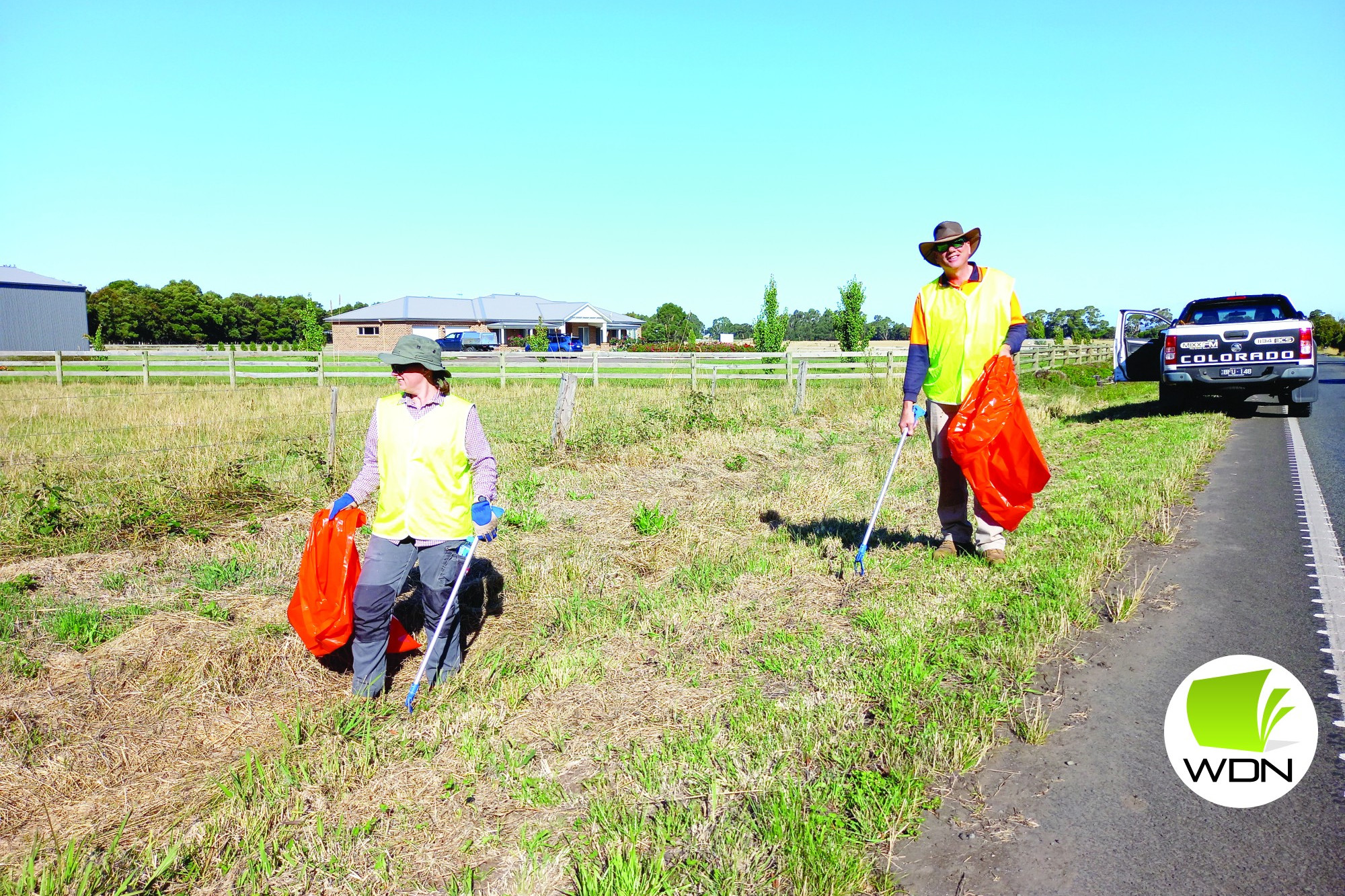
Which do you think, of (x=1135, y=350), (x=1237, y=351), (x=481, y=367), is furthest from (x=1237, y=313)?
(x=481, y=367)

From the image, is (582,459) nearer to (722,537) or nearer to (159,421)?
(722,537)

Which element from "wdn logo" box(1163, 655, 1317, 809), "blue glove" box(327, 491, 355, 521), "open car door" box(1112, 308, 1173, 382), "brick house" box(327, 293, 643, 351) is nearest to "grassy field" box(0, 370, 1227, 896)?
"wdn logo" box(1163, 655, 1317, 809)

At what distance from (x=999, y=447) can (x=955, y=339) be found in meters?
0.74

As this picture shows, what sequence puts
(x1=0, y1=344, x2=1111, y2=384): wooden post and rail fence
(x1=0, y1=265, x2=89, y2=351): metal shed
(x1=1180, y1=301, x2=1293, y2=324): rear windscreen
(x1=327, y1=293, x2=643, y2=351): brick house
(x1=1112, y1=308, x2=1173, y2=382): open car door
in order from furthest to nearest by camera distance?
(x1=327, y1=293, x2=643, y2=351): brick house < (x1=0, y1=265, x2=89, y2=351): metal shed < (x1=0, y1=344, x2=1111, y2=384): wooden post and rail fence < (x1=1112, y1=308, x2=1173, y2=382): open car door < (x1=1180, y1=301, x2=1293, y2=324): rear windscreen

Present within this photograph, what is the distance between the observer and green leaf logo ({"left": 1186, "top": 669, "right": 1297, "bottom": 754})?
3366 millimetres

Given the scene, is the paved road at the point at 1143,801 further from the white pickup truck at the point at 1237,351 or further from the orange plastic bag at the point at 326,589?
the white pickup truck at the point at 1237,351

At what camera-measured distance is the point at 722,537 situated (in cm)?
675

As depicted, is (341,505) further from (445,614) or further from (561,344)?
(561,344)

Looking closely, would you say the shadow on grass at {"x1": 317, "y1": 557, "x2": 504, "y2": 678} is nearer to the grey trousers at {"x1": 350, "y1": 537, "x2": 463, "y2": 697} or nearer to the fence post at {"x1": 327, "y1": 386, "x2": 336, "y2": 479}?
the grey trousers at {"x1": 350, "y1": 537, "x2": 463, "y2": 697}

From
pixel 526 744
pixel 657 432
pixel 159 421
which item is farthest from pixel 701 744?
pixel 159 421

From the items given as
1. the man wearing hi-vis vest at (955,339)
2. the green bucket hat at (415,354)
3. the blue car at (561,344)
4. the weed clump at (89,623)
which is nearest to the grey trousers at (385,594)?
the green bucket hat at (415,354)

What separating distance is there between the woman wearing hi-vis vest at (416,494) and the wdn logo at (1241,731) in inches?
123

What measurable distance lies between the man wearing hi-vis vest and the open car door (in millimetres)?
10308

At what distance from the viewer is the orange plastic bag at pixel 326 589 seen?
4.18 metres
